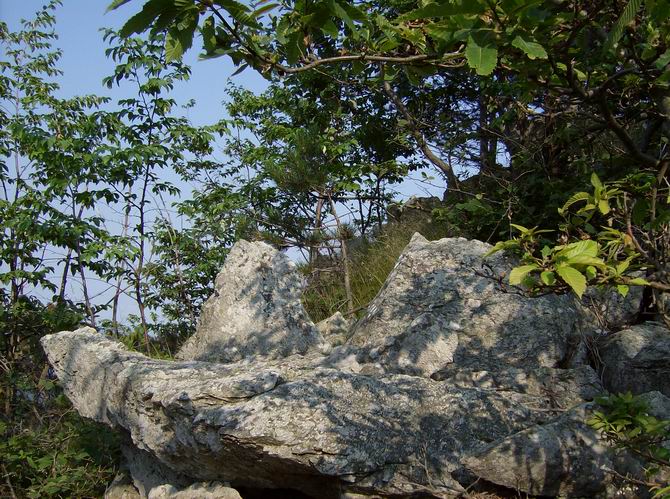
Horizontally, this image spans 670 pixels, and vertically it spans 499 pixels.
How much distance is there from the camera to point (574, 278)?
1.95 meters

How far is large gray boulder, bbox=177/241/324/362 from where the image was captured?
5906 mm

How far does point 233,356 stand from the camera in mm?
5852

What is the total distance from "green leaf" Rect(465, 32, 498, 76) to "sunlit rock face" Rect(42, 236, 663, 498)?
3.93ft

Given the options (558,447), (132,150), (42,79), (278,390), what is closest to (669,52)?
(558,447)

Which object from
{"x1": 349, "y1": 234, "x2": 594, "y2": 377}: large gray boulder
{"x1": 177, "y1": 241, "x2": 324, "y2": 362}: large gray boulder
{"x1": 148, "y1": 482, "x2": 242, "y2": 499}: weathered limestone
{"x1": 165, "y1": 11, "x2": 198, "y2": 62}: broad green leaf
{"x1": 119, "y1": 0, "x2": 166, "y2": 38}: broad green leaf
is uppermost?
{"x1": 165, "y1": 11, "x2": 198, "y2": 62}: broad green leaf

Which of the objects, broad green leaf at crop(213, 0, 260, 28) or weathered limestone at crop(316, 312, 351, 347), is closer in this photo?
broad green leaf at crop(213, 0, 260, 28)

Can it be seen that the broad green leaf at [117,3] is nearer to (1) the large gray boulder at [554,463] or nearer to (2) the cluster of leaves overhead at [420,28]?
(2) the cluster of leaves overhead at [420,28]

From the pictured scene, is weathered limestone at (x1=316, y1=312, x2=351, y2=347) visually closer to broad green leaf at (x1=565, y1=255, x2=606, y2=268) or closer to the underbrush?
the underbrush

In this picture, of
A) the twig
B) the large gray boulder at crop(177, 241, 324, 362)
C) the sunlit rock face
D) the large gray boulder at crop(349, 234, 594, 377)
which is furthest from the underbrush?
the large gray boulder at crop(349, 234, 594, 377)

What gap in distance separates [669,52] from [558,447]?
2138mm

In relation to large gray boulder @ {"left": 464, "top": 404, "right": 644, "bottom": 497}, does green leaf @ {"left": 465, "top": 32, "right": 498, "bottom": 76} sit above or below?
above

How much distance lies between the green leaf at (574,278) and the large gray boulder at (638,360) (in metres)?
2.86

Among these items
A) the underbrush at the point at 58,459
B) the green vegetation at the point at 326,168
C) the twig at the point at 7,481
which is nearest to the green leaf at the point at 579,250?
the green vegetation at the point at 326,168

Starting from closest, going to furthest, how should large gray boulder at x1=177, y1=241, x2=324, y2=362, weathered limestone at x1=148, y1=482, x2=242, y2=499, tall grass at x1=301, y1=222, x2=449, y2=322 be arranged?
weathered limestone at x1=148, y1=482, x2=242, y2=499, large gray boulder at x1=177, y1=241, x2=324, y2=362, tall grass at x1=301, y1=222, x2=449, y2=322
